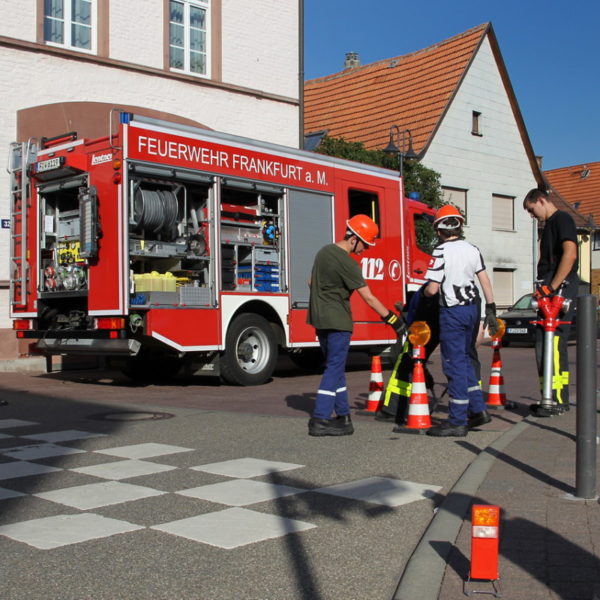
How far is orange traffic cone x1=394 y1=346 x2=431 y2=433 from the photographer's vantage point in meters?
7.48

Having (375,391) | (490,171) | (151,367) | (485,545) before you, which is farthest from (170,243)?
(490,171)

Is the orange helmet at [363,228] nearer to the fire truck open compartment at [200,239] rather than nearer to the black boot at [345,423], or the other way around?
the black boot at [345,423]

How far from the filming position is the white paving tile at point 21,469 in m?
5.84

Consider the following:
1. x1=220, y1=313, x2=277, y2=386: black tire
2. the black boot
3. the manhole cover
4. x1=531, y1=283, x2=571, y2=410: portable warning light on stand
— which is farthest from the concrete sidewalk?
x1=220, y1=313, x2=277, y2=386: black tire

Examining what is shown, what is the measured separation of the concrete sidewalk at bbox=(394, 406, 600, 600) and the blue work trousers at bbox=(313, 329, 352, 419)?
5.08ft

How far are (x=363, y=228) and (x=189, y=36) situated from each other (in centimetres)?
1250

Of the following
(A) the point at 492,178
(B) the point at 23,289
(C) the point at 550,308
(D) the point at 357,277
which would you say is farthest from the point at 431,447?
(A) the point at 492,178

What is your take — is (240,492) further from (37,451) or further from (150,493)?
(37,451)

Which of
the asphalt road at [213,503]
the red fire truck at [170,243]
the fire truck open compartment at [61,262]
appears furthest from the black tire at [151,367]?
the asphalt road at [213,503]

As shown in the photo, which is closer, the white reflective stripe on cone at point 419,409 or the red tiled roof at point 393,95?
the white reflective stripe on cone at point 419,409

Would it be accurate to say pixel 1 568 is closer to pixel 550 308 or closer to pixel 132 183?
pixel 550 308

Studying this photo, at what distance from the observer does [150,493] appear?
525cm

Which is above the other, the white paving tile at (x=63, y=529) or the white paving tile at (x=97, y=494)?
the white paving tile at (x=63, y=529)

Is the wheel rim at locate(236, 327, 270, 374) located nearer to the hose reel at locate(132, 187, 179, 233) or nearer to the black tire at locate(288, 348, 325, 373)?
the hose reel at locate(132, 187, 179, 233)
